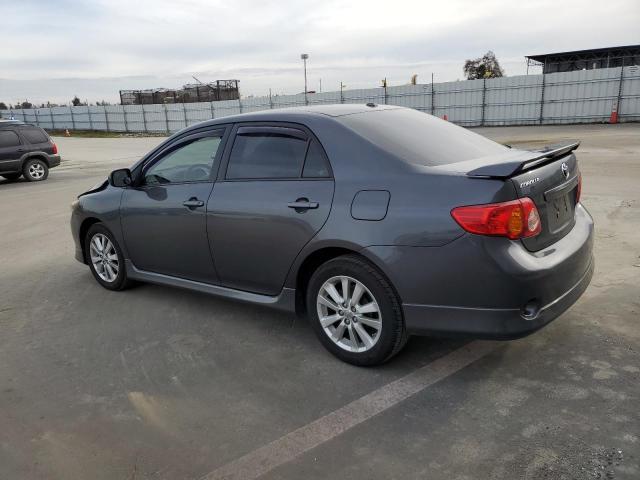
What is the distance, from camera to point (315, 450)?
2.72 m

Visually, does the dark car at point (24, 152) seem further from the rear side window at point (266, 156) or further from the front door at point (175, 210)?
the rear side window at point (266, 156)

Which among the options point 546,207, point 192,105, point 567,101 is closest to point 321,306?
point 546,207

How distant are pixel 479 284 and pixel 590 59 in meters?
50.4

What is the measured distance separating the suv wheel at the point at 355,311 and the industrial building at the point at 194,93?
155 ft

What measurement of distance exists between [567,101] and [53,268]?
30331mm

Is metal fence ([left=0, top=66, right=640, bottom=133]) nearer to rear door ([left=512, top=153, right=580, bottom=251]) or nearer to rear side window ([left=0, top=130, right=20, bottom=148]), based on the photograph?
rear side window ([left=0, top=130, right=20, bottom=148])

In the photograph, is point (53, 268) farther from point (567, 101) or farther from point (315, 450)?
point (567, 101)

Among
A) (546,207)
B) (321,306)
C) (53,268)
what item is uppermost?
(546,207)

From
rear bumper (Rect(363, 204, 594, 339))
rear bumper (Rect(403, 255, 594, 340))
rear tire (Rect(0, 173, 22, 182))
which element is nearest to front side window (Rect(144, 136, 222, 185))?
rear bumper (Rect(363, 204, 594, 339))

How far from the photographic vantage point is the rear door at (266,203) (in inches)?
141

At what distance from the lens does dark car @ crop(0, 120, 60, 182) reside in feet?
49.5

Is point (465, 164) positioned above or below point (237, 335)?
above

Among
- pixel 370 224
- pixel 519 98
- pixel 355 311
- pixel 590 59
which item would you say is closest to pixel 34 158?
pixel 355 311

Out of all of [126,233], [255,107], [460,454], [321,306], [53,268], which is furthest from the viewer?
[255,107]
